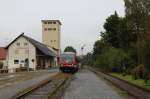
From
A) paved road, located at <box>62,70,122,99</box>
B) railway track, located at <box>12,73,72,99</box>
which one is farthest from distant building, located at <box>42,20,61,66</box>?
railway track, located at <box>12,73,72,99</box>

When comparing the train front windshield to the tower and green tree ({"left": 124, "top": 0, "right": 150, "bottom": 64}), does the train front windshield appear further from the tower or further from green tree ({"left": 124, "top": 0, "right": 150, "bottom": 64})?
the tower

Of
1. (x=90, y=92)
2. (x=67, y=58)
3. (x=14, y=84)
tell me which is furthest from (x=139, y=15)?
(x=90, y=92)

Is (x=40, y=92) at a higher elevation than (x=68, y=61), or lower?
lower

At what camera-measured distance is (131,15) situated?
52.0 metres

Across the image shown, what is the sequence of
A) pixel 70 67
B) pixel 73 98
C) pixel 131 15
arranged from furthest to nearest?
pixel 70 67 → pixel 131 15 → pixel 73 98

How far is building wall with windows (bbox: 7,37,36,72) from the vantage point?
311 ft

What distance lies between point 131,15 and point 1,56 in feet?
201

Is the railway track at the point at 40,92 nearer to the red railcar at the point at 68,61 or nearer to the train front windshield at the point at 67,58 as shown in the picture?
the red railcar at the point at 68,61

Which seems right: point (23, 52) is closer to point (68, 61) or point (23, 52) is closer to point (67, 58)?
point (67, 58)

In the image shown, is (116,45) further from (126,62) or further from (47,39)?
(47,39)

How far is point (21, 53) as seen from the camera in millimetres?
97188

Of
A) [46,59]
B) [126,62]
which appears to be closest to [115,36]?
[126,62]

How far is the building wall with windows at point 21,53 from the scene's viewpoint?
94.7 meters

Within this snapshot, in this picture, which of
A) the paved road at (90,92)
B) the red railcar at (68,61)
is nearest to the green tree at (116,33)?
the red railcar at (68,61)
